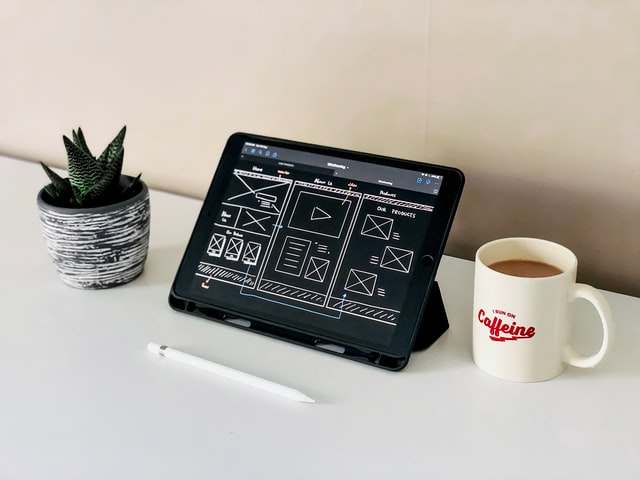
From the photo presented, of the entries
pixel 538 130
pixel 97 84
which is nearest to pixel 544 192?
pixel 538 130

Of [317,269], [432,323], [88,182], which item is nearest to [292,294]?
[317,269]

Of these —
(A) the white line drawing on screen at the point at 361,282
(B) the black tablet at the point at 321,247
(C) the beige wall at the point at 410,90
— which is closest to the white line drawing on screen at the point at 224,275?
(B) the black tablet at the point at 321,247

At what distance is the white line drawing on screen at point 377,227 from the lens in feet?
2.54

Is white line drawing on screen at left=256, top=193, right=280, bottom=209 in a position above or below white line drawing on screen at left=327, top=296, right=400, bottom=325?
above

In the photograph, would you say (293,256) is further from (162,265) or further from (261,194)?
(162,265)

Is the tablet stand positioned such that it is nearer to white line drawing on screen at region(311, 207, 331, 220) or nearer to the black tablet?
the black tablet

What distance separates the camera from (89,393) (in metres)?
0.71

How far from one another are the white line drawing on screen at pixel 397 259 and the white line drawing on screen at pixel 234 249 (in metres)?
0.15

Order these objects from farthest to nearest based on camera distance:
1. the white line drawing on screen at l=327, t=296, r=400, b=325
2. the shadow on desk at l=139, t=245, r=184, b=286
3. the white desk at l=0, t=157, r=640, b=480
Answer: the shadow on desk at l=139, t=245, r=184, b=286, the white line drawing on screen at l=327, t=296, r=400, b=325, the white desk at l=0, t=157, r=640, b=480

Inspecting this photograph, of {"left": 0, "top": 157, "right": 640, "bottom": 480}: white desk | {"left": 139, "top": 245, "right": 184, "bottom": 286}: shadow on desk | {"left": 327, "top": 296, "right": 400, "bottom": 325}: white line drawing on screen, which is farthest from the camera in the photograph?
{"left": 139, "top": 245, "right": 184, "bottom": 286}: shadow on desk

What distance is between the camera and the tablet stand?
745 millimetres

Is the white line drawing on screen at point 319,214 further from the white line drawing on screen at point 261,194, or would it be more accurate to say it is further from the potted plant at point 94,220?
the potted plant at point 94,220

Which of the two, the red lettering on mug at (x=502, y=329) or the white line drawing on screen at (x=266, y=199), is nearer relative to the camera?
the red lettering on mug at (x=502, y=329)

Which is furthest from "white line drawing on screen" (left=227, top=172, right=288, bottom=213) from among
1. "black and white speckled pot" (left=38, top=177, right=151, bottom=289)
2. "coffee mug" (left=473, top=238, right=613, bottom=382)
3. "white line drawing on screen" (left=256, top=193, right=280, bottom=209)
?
"coffee mug" (left=473, top=238, right=613, bottom=382)
